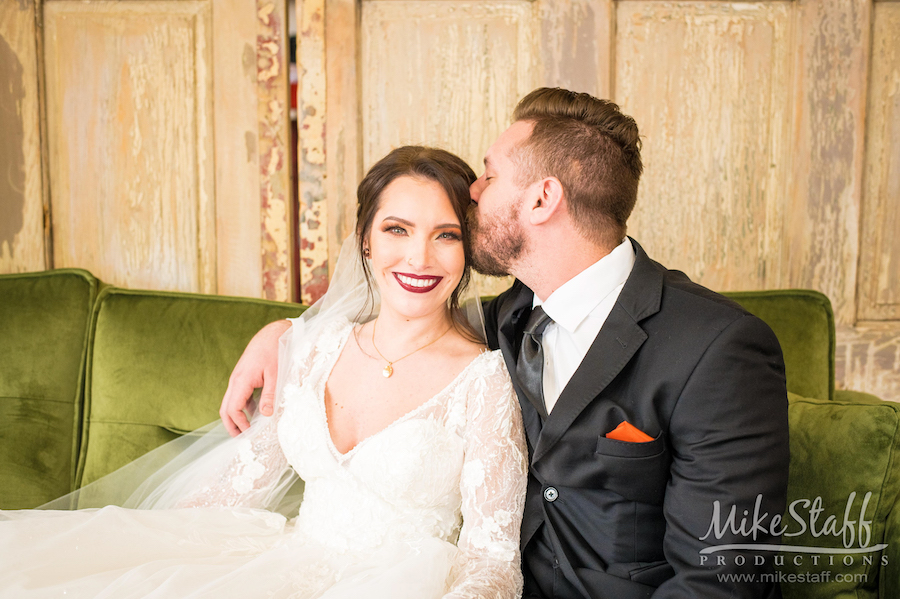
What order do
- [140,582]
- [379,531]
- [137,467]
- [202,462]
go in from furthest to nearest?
[137,467], [202,462], [379,531], [140,582]

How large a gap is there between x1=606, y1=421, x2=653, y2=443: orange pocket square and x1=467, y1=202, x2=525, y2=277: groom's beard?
524 millimetres

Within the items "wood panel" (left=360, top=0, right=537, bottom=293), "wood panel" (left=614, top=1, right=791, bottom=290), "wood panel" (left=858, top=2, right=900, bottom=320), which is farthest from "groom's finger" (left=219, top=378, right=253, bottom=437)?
"wood panel" (left=858, top=2, right=900, bottom=320)

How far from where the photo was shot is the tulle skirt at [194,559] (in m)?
1.40

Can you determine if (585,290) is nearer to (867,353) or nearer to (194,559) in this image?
(194,559)

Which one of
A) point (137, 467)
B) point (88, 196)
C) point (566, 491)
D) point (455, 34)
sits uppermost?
point (455, 34)

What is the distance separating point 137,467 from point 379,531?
96 centimetres

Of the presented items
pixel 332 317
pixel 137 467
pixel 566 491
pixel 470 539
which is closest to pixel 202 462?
pixel 137 467

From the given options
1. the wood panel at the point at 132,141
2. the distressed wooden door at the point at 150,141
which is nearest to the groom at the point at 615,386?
the distressed wooden door at the point at 150,141

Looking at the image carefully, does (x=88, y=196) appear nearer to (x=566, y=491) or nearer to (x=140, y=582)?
(x=140, y=582)

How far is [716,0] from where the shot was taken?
8.45 ft

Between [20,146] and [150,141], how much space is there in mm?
546

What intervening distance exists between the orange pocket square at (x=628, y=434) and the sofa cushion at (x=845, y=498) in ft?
1.58

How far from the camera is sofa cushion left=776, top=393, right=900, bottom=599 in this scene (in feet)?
4.99

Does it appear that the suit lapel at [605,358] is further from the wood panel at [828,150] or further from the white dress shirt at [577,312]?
the wood panel at [828,150]
